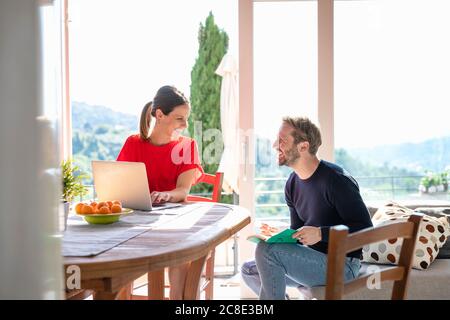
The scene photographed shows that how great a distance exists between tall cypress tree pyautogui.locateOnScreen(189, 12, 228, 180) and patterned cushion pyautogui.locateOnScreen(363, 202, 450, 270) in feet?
8.94

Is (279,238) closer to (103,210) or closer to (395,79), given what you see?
(103,210)

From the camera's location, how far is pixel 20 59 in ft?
3.75

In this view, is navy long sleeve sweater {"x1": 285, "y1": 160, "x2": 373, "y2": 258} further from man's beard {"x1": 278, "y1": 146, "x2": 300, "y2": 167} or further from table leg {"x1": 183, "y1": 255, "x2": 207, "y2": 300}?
table leg {"x1": 183, "y1": 255, "x2": 207, "y2": 300}

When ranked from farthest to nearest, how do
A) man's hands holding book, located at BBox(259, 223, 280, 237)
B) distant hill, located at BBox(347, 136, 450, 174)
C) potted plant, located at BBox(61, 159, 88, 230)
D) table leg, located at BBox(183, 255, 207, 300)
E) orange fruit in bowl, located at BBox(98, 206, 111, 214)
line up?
distant hill, located at BBox(347, 136, 450, 174) < man's hands holding book, located at BBox(259, 223, 280, 237) < table leg, located at BBox(183, 255, 207, 300) < orange fruit in bowl, located at BBox(98, 206, 111, 214) < potted plant, located at BBox(61, 159, 88, 230)

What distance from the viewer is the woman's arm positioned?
295 cm

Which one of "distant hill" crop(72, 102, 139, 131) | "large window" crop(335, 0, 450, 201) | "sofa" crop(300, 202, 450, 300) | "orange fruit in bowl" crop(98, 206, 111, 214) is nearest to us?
"orange fruit in bowl" crop(98, 206, 111, 214)

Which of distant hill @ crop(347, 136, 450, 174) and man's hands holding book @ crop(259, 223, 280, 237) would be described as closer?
man's hands holding book @ crop(259, 223, 280, 237)

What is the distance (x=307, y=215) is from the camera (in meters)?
2.61

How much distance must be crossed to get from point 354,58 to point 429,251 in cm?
176

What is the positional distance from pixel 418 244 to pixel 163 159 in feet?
4.85

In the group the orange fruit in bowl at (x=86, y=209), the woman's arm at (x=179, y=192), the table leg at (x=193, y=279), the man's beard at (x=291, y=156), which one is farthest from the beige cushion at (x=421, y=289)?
the orange fruit in bowl at (x=86, y=209)

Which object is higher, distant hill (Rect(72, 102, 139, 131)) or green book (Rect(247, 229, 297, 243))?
distant hill (Rect(72, 102, 139, 131))

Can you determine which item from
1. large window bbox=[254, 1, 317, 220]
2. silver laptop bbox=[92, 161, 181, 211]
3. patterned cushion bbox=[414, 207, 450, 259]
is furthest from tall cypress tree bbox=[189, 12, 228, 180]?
silver laptop bbox=[92, 161, 181, 211]
